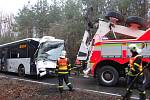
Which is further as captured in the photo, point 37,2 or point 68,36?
point 37,2

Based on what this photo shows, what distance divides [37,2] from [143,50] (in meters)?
34.0

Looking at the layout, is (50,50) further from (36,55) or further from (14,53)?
(14,53)

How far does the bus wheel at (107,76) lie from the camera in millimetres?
12782

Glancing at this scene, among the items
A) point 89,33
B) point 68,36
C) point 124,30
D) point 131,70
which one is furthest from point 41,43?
point 68,36

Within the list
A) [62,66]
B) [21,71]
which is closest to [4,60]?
[21,71]

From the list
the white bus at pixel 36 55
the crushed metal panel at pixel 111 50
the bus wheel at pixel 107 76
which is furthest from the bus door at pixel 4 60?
the crushed metal panel at pixel 111 50

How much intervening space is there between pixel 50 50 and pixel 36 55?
89cm

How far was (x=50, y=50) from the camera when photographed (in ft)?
→ 57.0

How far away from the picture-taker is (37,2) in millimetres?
44250

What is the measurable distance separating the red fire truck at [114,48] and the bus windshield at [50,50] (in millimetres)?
3441

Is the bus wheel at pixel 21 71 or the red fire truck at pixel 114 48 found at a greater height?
the red fire truck at pixel 114 48

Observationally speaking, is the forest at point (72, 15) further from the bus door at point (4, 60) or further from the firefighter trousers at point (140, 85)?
the firefighter trousers at point (140, 85)

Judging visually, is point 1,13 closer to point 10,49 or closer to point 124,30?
point 10,49

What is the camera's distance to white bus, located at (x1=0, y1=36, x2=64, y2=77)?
16.9 m
